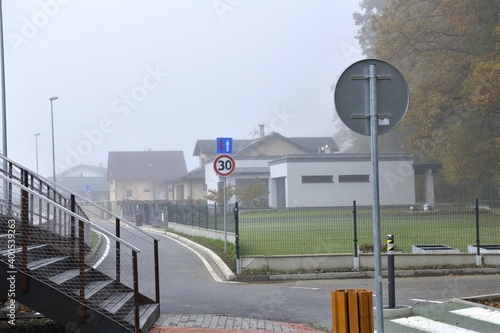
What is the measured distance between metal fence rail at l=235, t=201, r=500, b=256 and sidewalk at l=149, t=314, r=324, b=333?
808cm

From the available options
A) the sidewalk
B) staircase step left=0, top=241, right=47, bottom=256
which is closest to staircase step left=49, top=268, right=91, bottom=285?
staircase step left=0, top=241, right=47, bottom=256

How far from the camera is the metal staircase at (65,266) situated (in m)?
8.45

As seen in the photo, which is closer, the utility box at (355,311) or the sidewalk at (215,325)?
the utility box at (355,311)

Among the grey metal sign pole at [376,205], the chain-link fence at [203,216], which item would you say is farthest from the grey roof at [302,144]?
the grey metal sign pole at [376,205]

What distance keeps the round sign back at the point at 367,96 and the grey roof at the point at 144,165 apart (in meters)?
98.5

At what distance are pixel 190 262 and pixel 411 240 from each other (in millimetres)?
6287

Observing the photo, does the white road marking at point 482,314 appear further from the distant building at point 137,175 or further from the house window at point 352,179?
the distant building at point 137,175

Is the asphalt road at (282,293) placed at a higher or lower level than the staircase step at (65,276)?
lower

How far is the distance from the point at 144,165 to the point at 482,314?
101 m

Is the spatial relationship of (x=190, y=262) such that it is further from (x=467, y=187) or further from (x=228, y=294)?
(x=467, y=187)

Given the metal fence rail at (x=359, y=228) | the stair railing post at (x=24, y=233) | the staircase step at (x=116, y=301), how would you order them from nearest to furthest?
the stair railing post at (x=24, y=233) < the staircase step at (x=116, y=301) < the metal fence rail at (x=359, y=228)

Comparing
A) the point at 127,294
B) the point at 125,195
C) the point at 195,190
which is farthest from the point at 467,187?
the point at 125,195

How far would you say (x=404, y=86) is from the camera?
7.59 m

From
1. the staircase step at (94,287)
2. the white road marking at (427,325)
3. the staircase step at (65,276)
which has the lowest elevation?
the white road marking at (427,325)
